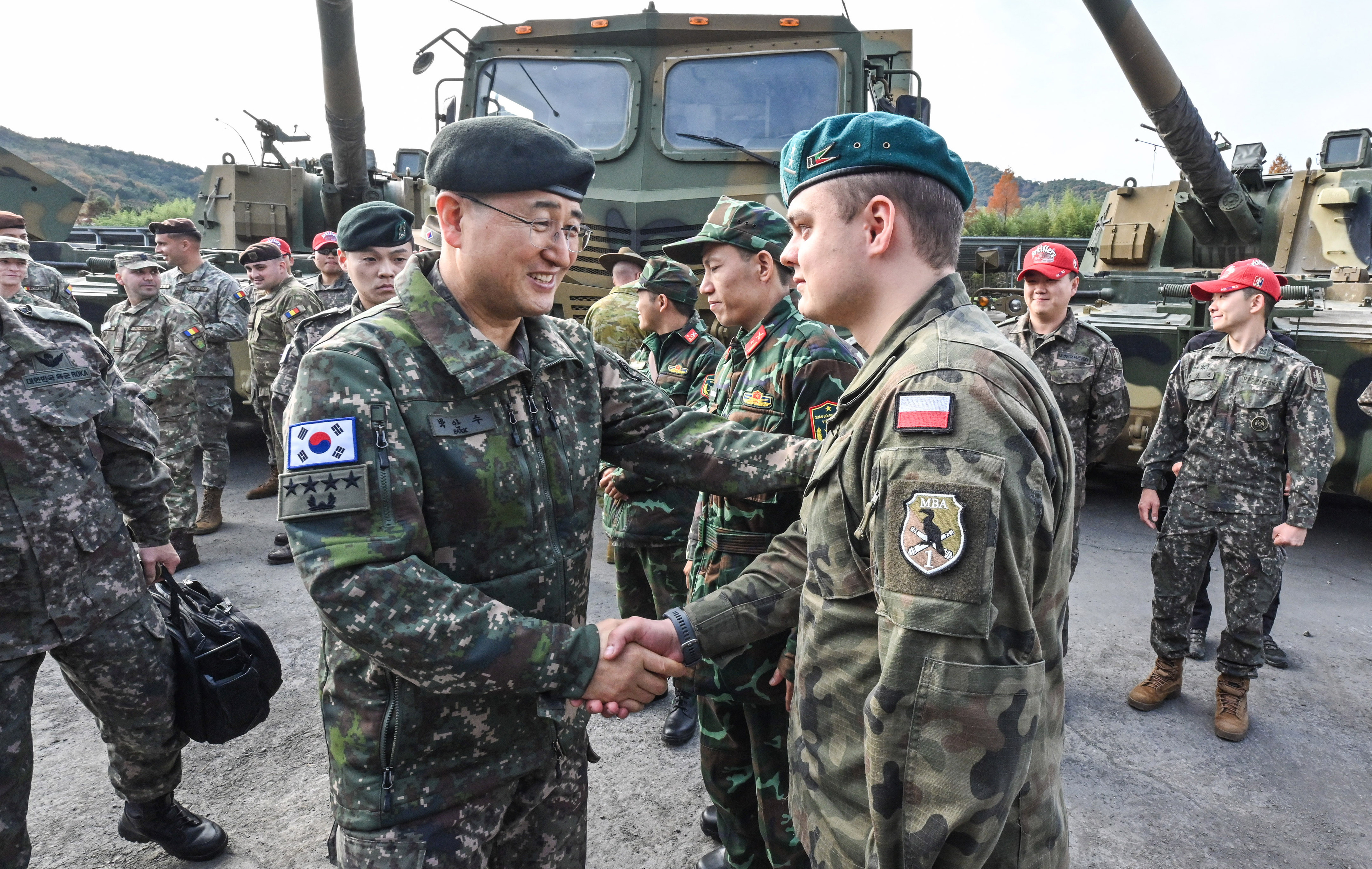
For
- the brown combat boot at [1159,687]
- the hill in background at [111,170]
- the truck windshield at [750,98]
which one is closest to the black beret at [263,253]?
the truck windshield at [750,98]

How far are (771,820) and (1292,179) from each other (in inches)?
336

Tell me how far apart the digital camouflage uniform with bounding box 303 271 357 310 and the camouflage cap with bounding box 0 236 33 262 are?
167cm

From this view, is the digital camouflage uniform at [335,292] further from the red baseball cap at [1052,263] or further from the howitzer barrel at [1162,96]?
the howitzer barrel at [1162,96]

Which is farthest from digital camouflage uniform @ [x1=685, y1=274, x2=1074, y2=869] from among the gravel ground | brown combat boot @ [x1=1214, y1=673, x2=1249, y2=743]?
brown combat boot @ [x1=1214, y1=673, x2=1249, y2=743]

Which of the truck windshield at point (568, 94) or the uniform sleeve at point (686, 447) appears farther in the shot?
the truck windshield at point (568, 94)

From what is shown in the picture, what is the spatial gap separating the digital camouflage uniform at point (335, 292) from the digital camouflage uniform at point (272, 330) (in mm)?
128

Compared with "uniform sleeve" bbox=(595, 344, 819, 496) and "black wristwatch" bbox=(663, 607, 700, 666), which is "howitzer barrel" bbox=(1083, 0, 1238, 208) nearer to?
"uniform sleeve" bbox=(595, 344, 819, 496)

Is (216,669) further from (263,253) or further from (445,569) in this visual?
(263,253)

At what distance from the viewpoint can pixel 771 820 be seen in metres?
2.23

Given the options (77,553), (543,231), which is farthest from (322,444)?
(77,553)

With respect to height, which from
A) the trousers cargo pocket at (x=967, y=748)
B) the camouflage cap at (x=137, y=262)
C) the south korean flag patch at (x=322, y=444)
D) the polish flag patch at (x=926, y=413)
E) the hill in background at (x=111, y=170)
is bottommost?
the trousers cargo pocket at (x=967, y=748)

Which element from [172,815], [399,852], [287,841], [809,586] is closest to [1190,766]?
[809,586]

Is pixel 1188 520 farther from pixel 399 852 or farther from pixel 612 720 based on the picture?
pixel 399 852

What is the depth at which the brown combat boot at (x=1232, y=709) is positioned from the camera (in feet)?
11.1
